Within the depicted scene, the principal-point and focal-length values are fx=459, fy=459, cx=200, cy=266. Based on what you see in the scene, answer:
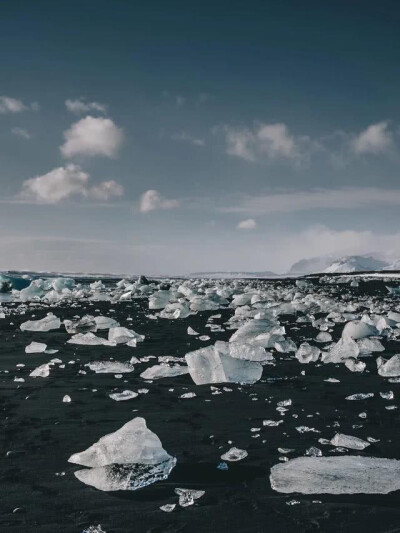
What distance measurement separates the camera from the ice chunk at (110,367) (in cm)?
389

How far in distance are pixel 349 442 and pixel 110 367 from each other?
227 centimetres

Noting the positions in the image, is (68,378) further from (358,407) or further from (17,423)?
(358,407)

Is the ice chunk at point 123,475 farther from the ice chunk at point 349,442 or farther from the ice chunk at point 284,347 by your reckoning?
the ice chunk at point 284,347

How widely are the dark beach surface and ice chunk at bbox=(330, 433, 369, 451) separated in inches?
1.7

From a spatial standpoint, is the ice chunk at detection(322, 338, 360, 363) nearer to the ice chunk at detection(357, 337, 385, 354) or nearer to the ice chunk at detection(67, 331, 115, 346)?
the ice chunk at detection(357, 337, 385, 354)

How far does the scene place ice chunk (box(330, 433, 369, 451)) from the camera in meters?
2.21

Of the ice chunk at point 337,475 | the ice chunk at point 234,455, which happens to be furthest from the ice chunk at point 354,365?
the ice chunk at point 234,455

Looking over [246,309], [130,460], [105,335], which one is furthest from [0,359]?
[246,309]

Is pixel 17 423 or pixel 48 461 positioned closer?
pixel 48 461

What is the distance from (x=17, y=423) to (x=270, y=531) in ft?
5.47

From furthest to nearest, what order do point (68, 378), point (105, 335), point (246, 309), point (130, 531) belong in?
point (246, 309) → point (105, 335) → point (68, 378) → point (130, 531)

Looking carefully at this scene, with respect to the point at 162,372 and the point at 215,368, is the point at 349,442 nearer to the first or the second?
the point at 215,368

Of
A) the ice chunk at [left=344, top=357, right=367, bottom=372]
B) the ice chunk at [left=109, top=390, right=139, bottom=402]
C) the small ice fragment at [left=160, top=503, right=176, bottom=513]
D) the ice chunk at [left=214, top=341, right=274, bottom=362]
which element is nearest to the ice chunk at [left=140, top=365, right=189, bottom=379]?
the ice chunk at [left=109, top=390, right=139, bottom=402]

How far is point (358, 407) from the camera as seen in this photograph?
115 inches
